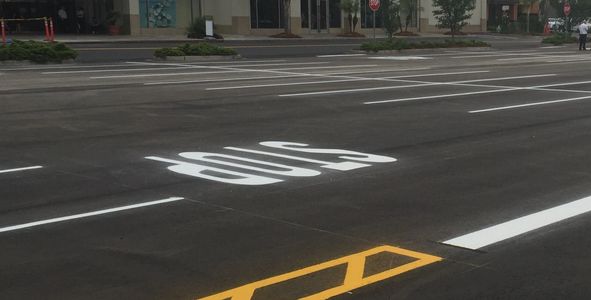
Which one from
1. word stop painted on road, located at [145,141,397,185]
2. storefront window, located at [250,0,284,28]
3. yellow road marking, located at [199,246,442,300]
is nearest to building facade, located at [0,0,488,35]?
storefront window, located at [250,0,284,28]

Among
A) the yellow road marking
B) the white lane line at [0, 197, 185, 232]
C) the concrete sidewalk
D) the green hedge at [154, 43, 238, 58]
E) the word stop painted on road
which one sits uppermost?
the concrete sidewalk

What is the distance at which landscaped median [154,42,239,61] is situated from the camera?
28.8 metres

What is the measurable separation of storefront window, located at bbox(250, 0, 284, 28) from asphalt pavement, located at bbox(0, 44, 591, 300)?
116ft

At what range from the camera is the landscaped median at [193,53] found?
28.8m

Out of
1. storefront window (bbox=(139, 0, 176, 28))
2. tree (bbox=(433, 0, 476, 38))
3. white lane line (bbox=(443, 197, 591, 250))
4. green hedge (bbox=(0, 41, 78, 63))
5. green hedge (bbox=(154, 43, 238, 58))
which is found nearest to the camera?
white lane line (bbox=(443, 197, 591, 250))

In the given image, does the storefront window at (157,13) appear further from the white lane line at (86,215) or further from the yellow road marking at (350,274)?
the yellow road marking at (350,274)

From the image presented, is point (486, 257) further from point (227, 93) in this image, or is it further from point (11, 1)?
point (11, 1)

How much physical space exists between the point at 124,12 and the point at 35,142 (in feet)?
120

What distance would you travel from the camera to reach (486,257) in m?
5.34

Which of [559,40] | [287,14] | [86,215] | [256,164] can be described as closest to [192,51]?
[287,14]

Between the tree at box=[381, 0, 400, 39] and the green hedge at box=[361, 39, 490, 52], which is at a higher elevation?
the tree at box=[381, 0, 400, 39]

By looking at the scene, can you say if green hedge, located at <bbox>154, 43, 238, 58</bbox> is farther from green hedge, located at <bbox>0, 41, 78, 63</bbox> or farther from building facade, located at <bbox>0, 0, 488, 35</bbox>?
building facade, located at <bbox>0, 0, 488, 35</bbox>

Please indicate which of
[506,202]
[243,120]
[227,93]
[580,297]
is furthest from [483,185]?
[227,93]

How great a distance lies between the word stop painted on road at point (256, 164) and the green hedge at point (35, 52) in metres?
17.9
